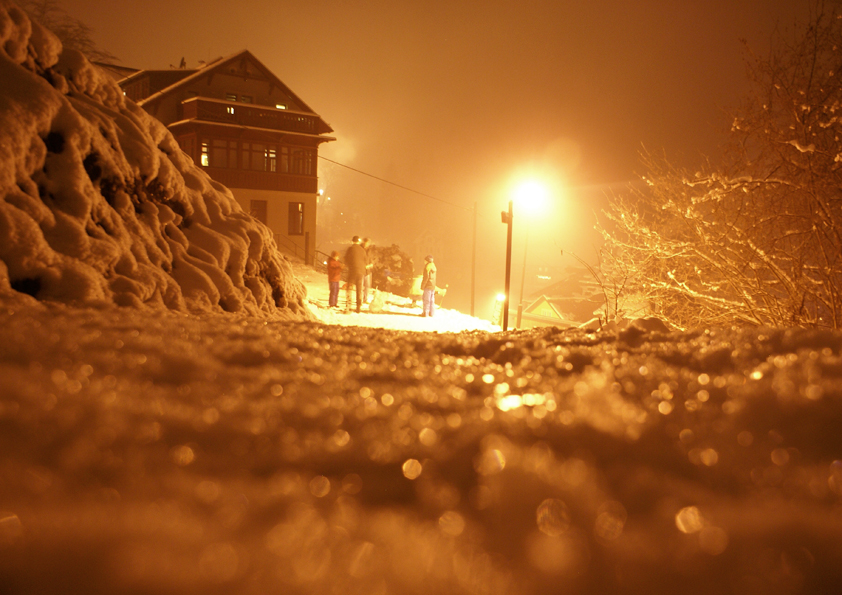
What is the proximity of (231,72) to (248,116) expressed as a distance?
357 cm

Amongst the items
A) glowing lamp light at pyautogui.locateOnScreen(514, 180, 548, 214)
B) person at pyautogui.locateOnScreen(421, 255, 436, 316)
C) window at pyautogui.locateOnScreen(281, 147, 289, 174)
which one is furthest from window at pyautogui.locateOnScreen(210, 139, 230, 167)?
glowing lamp light at pyautogui.locateOnScreen(514, 180, 548, 214)

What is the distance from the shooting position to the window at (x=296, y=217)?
26.6 meters

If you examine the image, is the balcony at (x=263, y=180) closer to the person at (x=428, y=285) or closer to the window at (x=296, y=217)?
the window at (x=296, y=217)

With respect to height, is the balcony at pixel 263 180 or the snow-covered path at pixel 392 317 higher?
the balcony at pixel 263 180

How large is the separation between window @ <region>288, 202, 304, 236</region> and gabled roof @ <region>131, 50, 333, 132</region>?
466cm

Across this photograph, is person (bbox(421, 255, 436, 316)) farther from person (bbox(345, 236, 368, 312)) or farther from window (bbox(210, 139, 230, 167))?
window (bbox(210, 139, 230, 167))

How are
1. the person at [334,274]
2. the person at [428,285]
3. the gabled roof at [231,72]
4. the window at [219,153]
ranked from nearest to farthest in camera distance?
the person at [334,274] < the person at [428,285] < the window at [219,153] < the gabled roof at [231,72]

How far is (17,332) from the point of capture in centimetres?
142

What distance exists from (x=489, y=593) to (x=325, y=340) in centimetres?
140

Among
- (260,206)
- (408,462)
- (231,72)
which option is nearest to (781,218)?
(408,462)

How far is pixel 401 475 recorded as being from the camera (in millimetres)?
877

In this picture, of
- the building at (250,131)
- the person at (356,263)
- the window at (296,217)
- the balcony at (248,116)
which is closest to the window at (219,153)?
the building at (250,131)

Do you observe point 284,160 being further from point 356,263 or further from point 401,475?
point 401,475

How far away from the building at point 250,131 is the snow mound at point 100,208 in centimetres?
2035
